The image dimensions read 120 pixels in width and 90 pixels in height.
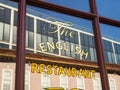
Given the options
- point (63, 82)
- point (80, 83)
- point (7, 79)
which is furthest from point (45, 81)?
point (80, 83)

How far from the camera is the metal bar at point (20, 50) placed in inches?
77.3

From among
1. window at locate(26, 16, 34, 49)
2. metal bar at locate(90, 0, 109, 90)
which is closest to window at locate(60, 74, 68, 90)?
window at locate(26, 16, 34, 49)

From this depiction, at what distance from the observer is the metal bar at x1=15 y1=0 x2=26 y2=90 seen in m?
1.96

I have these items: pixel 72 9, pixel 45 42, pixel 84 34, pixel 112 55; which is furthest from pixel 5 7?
pixel 72 9

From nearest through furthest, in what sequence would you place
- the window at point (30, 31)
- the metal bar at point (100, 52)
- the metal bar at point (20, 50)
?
1. the metal bar at point (20, 50)
2. the metal bar at point (100, 52)
3. the window at point (30, 31)

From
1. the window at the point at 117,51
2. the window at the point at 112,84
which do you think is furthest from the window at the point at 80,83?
the window at the point at 117,51

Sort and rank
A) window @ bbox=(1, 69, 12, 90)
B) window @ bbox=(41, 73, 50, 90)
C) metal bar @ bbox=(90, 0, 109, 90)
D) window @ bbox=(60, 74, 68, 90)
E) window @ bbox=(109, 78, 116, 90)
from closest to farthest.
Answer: metal bar @ bbox=(90, 0, 109, 90) < window @ bbox=(1, 69, 12, 90) < window @ bbox=(41, 73, 50, 90) < window @ bbox=(60, 74, 68, 90) < window @ bbox=(109, 78, 116, 90)

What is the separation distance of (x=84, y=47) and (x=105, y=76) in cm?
3925

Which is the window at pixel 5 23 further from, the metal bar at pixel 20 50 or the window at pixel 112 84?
the metal bar at pixel 20 50

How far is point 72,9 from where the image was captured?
2.55 m

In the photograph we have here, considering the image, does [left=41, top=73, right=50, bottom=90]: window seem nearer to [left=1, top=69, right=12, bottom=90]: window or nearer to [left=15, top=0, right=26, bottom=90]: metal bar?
[left=1, top=69, right=12, bottom=90]: window

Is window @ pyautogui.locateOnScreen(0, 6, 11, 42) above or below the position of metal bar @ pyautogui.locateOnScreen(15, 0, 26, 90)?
above

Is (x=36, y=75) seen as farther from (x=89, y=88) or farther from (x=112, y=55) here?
(x=112, y=55)

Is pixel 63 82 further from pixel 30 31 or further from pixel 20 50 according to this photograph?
pixel 20 50
